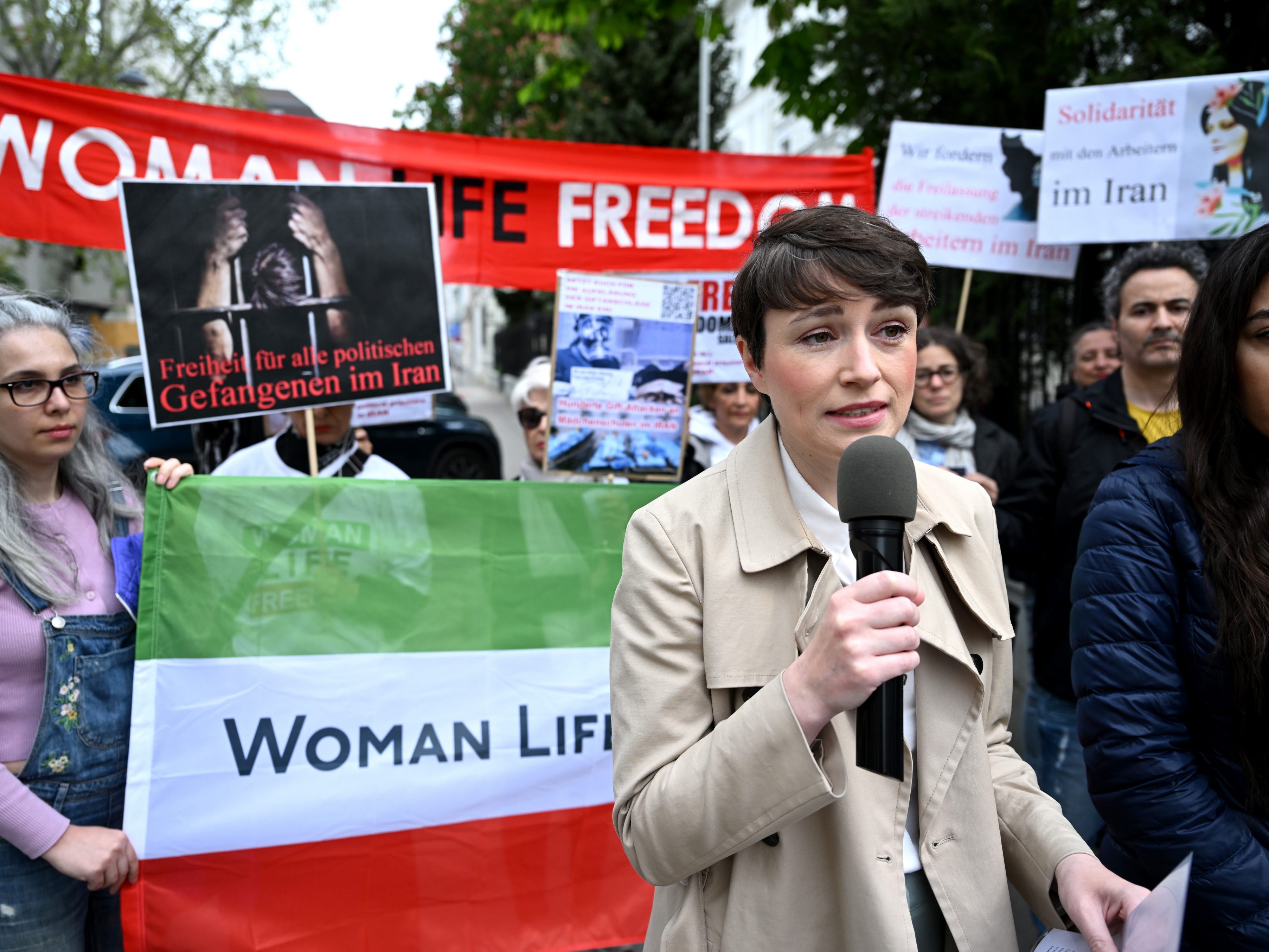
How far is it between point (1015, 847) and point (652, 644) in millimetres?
724

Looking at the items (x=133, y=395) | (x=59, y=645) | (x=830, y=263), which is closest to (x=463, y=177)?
(x=59, y=645)

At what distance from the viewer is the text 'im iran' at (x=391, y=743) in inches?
106

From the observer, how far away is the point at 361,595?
2.85 meters

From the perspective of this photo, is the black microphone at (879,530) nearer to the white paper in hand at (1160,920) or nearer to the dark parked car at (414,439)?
the white paper in hand at (1160,920)

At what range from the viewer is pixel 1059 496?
141 inches

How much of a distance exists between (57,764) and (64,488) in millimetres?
707

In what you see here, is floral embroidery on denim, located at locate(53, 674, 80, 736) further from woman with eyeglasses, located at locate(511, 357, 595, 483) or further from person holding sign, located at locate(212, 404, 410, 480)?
woman with eyeglasses, located at locate(511, 357, 595, 483)

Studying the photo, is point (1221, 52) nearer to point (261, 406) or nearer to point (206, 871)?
point (261, 406)

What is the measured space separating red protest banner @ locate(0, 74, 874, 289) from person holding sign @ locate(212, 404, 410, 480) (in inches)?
30.1

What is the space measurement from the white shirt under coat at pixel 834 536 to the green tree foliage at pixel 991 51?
512 cm

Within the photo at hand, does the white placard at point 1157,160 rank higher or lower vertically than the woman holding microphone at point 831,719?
higher

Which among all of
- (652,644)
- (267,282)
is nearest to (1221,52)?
(267,282)

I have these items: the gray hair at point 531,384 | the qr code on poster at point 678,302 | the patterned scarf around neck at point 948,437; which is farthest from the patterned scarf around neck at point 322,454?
the patterned scarf around neck at point 948,437

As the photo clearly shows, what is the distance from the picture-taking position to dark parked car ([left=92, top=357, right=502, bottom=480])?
898 centimetres
